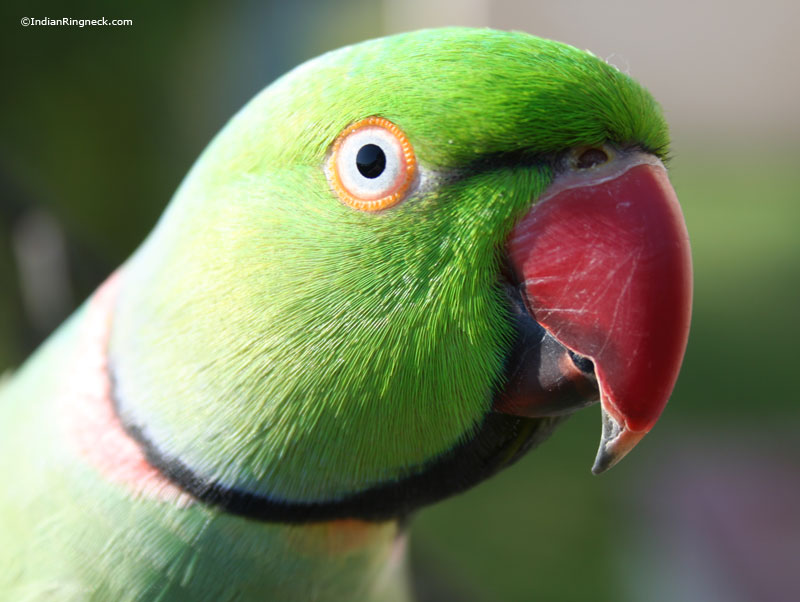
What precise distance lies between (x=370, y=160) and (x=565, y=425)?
3.93 metres

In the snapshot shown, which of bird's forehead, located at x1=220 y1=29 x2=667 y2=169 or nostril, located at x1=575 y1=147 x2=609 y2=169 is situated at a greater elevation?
bird's forehead, located at x1=220 y1=29 x2=667 y2=169

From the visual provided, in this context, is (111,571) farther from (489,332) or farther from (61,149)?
(61,149)

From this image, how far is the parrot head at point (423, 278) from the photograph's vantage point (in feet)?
2.74

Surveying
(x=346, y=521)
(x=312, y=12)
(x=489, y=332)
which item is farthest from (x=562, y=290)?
(x=312, y=12)

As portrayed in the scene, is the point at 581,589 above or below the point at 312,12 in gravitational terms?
below

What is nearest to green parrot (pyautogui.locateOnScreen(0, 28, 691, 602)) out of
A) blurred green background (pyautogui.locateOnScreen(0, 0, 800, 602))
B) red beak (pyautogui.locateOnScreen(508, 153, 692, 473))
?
red beak (pyautogui.locateOnScreen(508, 153, 692, 473))

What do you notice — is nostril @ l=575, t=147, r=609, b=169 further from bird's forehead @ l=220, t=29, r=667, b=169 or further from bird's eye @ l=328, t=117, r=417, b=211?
bird's eye @ l=328, t=117, r=417, b=211

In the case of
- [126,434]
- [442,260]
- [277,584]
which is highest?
[442,260]

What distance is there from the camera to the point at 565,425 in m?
4.53

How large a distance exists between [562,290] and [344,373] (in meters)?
0.28

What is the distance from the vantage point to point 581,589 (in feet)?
10.8

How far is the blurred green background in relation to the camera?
7.45ft

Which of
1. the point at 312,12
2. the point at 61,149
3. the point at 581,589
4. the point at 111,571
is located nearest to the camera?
the point at 111,571

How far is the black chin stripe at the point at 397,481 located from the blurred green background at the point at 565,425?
53cm
